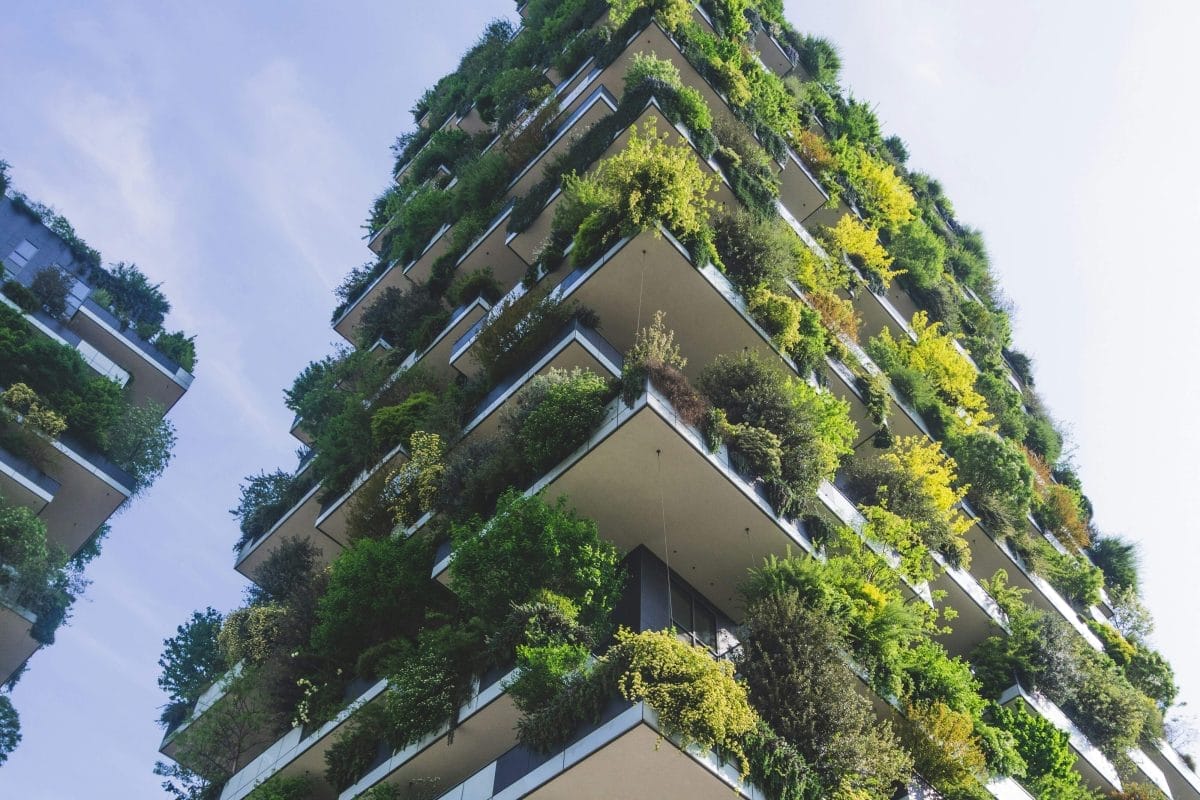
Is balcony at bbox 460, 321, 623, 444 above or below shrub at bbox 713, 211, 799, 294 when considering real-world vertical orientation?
below

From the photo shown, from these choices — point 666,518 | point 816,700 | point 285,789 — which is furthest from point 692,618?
Answer: point 285,789

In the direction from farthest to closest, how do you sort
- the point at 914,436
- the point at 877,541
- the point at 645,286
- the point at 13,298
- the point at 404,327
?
the point at 13,298
the point at 404,327
the point at 914,436
the point at 645,286
the point at 877,541

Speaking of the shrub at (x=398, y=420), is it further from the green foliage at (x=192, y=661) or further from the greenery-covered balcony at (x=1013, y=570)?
the greenery-covered balcony at (x=1013, y=570)

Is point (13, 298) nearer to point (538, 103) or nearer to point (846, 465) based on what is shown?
point (538, 103)

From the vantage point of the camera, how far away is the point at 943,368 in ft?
87.5

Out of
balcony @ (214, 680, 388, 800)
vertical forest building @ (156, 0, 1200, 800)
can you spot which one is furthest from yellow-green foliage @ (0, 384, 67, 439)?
balcony @ (214, 680, 388, 800)

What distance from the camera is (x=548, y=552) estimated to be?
1473 centimetres

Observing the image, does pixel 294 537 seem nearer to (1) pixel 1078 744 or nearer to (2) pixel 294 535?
(2) pixel 294 535

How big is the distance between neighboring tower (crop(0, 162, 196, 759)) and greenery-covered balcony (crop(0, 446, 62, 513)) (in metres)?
0.03

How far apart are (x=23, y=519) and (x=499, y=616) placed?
653 inches

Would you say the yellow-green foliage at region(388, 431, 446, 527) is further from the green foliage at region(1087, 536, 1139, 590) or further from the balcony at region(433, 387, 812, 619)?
the green foliage at region(1087, 536, 1139, 590)

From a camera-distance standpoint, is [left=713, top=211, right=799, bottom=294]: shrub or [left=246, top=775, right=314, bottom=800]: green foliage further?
[left=713, top=211, right=799, bottom=294]: shrub

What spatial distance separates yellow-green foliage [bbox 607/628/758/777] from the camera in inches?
464

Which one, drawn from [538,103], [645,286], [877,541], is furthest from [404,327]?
[877,541]
